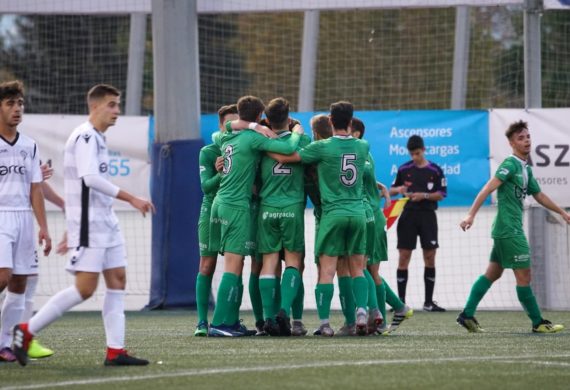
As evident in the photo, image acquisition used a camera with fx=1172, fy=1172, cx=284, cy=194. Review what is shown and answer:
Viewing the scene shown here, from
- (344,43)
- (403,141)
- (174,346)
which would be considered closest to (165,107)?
(403,141)

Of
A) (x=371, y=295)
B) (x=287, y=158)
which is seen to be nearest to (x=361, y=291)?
(x=371, y=295)

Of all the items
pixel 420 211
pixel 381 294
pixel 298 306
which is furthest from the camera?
pixel 420 211

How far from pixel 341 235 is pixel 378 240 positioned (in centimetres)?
120

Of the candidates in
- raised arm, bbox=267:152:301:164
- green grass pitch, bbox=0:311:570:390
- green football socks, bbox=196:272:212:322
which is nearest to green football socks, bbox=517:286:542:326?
green grass pitch, bbox=0:311:570:390

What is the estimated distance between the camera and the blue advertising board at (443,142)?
50.0 ft

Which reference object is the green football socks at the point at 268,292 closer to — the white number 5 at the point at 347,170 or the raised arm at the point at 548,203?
the white number 5 at the point at 347,170

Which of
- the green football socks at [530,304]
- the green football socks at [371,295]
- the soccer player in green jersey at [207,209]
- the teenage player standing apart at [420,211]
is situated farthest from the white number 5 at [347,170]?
the teenage player standing apart at [420,211]

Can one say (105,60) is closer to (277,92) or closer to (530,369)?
(277,92)

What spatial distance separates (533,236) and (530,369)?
8.58m

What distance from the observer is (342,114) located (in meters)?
9.84

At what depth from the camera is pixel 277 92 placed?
19.1m

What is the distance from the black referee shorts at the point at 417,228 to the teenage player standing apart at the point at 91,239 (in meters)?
8.09

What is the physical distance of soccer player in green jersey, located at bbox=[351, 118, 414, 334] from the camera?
1043cm

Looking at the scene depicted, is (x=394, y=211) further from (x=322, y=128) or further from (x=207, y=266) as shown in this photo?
(x=322, y=128)
